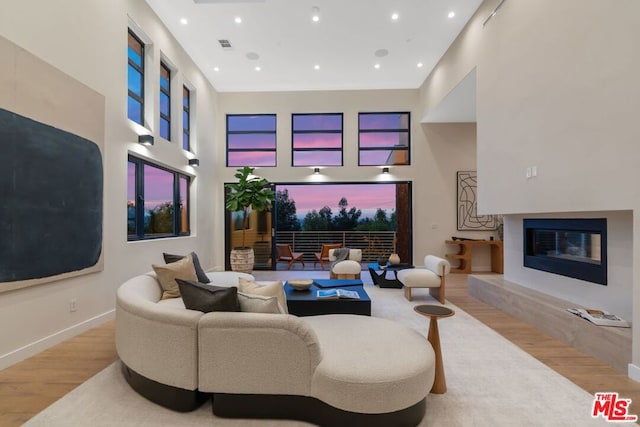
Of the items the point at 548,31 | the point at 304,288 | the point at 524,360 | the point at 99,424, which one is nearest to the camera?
the point at 99,424

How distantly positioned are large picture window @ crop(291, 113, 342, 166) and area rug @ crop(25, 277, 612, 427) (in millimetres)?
5882

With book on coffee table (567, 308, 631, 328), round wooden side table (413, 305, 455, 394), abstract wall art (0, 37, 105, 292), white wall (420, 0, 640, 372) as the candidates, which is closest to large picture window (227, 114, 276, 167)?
abstract wall art (0, 37, 105, 292)

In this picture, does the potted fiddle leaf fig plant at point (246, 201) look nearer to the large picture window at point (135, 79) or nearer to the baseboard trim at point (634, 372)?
the large picture window at point (135, 79)

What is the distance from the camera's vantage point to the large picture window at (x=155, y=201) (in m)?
4.60

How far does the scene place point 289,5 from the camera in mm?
4785

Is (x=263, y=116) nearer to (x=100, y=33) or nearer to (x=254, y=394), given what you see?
(x=100, y=33)

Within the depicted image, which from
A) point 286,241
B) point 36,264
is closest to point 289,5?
point 36,264

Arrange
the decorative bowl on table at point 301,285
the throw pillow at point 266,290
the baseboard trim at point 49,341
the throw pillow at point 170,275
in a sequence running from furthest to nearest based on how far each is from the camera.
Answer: the decorative bowl on table at point 301,285, the throw pillow at point 170,275, the baseboard trim at point 49,341, the throw pillow at point 266,290

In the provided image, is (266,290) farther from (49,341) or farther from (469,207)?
(469,207)

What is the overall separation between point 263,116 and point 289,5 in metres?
3.46

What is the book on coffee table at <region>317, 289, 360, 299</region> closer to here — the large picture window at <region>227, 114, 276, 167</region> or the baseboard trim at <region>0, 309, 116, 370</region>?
the baseboard trim at <region>0, 309, 116, 370</region>

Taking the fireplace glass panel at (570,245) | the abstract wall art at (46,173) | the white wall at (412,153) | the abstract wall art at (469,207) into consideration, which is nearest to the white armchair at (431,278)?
the fireplace glass panel at (570,245)

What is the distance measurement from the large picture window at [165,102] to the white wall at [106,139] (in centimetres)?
17

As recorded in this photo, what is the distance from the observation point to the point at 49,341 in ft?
9.84
